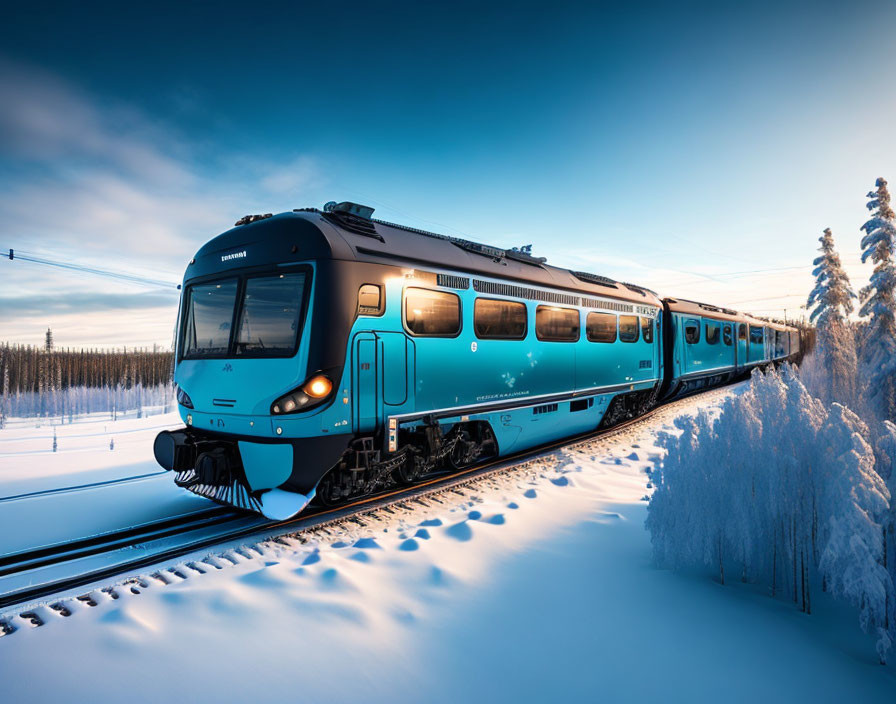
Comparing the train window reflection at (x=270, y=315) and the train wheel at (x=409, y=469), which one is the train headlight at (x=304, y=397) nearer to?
the train window reflection at (x=270, y=315)

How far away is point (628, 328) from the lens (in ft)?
37.2

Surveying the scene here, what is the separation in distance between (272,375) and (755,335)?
85.0ft

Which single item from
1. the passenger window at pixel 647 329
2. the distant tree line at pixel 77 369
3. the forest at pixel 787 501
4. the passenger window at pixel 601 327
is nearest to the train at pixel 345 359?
the passenger window at pixel 601 327

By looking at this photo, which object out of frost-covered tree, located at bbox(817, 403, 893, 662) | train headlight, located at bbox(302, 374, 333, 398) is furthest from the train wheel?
frost-covered tree, located at bbox(817, 403, 893, 662)

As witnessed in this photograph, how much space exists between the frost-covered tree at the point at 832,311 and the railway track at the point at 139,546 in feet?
53.0

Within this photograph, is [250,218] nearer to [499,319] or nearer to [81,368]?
[499,319]

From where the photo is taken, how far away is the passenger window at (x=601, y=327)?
977 centimetres

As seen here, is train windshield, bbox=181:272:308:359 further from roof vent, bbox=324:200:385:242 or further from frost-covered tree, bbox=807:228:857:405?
frost-covered tree, bbox=807:228:857:405

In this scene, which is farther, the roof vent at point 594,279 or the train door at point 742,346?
the train door at point 742,346

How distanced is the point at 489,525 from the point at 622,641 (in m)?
2.04

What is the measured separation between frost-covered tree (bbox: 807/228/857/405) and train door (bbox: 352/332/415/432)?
16255 millimetres

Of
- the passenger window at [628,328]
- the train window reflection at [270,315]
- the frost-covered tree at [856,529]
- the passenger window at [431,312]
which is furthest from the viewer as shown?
the passenger window at [628,328]

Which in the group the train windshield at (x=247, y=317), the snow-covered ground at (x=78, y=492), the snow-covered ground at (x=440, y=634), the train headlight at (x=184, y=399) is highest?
the train windshield at (x=247, y=317)

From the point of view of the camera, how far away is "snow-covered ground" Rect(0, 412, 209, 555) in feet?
17.9
